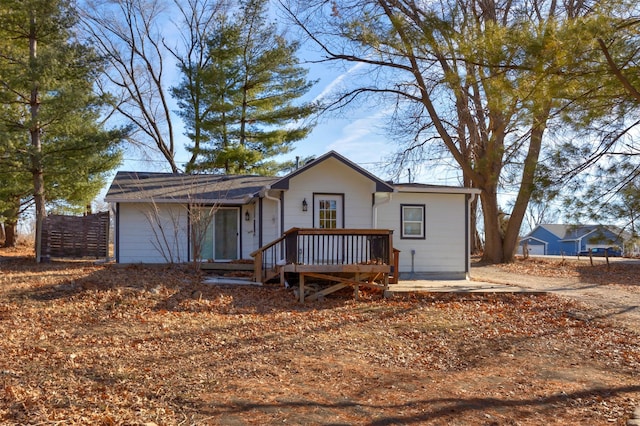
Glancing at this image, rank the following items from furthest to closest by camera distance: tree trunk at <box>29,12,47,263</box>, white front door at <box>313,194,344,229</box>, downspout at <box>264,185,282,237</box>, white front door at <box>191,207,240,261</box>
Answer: tree trunk at <box>29,12,47,263</box>
white front door at <box>191,207,240,261</box>
white front door at <box>313,194,344,229</box>
downspout at <box>264,185,282,237</box>

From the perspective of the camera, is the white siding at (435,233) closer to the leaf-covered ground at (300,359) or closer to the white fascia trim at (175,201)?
the leaf-covered ground at (300,359)

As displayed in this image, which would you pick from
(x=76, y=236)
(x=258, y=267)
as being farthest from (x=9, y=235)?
(x=258, y=267)

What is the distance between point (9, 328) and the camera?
7887 millimetres

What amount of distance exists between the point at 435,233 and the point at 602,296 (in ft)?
15.1

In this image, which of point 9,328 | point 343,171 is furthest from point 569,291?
point 9,328

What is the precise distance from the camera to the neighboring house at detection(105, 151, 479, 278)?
563 inches

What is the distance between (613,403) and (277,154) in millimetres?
22302

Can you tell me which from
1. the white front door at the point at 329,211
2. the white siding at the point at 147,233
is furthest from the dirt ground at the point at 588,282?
the white siding at the point at 147,233

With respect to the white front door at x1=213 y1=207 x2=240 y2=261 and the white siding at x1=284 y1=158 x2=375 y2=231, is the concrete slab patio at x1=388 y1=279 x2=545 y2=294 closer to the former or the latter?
the white siding at x1=284 y1=158 x2=375 y2=231

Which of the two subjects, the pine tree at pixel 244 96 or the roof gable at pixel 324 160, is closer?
the roof gable at pixel 324 160

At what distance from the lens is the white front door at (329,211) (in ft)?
47.3

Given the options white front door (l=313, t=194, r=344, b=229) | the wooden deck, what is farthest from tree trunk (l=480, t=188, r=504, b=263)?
the wooden deck

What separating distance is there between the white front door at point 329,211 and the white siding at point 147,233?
4468mm

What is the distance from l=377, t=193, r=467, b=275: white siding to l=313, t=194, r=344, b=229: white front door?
1.24 meters
